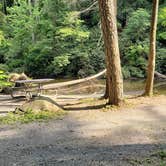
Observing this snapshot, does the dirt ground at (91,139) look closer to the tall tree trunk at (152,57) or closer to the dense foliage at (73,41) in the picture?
the tall tree trunk at (152,57)

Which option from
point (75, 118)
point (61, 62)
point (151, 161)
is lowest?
point (61, 62)

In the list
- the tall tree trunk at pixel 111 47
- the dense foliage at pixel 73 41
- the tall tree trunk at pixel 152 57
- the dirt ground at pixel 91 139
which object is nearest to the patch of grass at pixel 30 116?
the dirt ground at pixel 91 139

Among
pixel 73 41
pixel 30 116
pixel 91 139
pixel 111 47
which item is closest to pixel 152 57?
pixel 111 47

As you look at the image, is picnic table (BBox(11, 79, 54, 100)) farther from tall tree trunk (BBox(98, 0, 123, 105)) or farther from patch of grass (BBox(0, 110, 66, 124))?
tall tree trunk (BBox(98, 0, 123, 105))

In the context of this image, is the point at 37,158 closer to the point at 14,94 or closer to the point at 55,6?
the point at 14,94

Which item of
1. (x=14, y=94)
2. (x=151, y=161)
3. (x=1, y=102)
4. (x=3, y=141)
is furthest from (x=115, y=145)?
(x=14, y=94)

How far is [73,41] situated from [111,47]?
17209mm

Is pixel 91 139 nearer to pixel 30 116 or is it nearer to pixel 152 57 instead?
pixel 30 116

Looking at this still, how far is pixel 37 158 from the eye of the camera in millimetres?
6086

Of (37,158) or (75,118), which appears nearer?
(37,158)

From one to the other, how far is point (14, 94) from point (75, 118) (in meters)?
5.07

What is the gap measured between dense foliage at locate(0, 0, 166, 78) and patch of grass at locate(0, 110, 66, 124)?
1438 centimetres

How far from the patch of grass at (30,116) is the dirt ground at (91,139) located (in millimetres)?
283

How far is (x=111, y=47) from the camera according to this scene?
31.9ft
